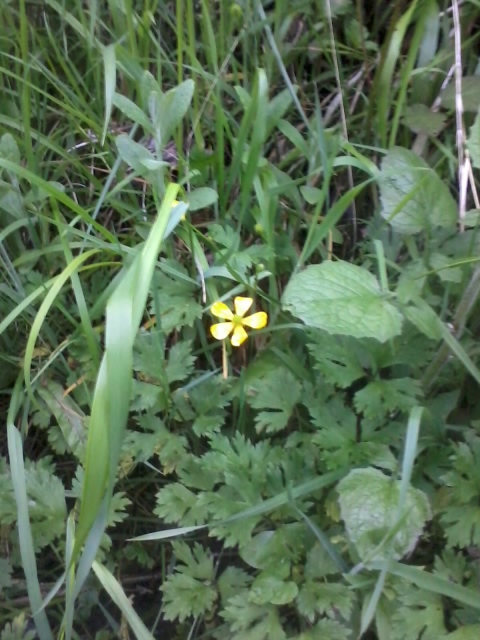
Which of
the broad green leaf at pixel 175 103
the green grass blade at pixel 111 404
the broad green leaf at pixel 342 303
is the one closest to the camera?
the green grass blade at pixel 111 404

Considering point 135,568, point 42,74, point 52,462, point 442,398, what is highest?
point 42,74

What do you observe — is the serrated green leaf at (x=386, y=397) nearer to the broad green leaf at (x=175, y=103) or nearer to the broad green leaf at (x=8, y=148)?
the broad green leaf at (x=175, y=103)

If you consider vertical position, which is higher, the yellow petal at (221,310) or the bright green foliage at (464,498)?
the yellow petal at (221,310)

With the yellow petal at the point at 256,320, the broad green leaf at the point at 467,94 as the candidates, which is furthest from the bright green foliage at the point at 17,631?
the broad green leaf at the point at 467,94

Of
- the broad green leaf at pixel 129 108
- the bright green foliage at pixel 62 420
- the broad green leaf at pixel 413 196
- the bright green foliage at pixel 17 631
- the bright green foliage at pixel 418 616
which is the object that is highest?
the broad green leaf at pixel 129 108

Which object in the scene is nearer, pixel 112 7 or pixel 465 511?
pixel 465 511

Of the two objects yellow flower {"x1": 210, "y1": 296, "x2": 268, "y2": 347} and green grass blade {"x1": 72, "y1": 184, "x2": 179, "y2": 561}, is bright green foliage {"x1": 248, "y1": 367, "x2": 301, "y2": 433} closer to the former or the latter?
yellow flower {"x1": 210, "y1": 296, "x2": 268, "y2": 347}

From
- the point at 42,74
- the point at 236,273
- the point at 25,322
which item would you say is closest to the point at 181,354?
the point at 236,273

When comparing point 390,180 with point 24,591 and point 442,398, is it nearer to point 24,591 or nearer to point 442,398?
point 442,398
